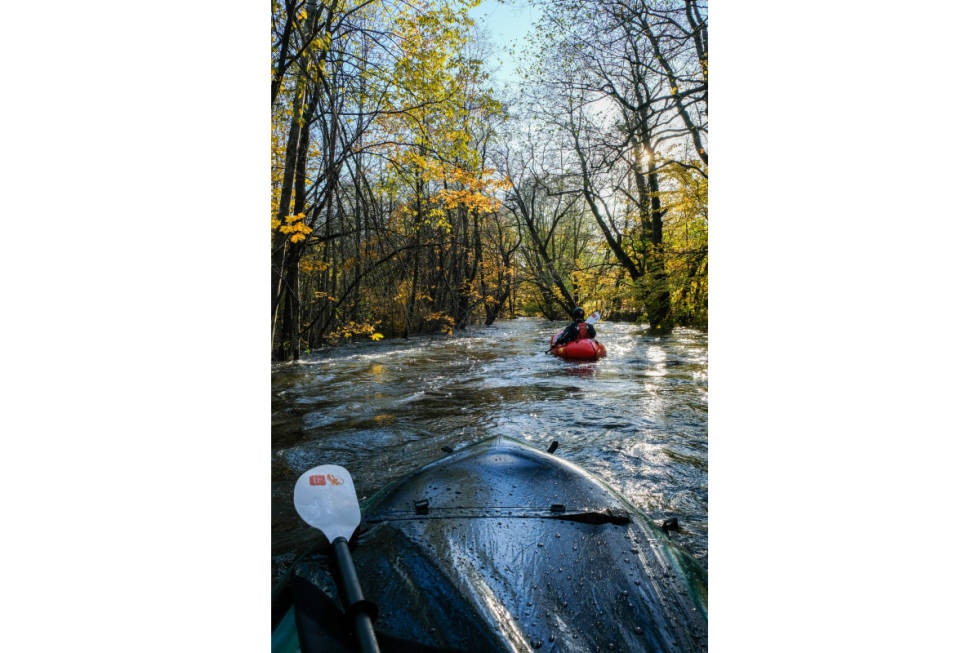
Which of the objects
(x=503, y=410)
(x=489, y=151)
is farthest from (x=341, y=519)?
(x=489, y=151)

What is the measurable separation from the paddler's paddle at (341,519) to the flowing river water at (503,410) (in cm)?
7

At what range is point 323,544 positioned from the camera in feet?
3.48

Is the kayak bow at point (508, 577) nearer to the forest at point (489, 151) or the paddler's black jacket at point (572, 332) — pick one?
the forest at point (489, 151)

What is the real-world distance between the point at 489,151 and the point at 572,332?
2250 millimetres

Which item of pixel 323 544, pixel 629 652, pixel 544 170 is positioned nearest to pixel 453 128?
pixel 544 170

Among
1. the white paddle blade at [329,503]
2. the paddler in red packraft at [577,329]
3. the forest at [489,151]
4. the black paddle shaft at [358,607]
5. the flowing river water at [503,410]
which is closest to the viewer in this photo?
the black paddle shaft at [358,607]

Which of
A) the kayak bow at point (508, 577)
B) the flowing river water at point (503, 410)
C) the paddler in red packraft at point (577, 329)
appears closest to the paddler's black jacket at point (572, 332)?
the paddler in red packraft at point (577, 329)

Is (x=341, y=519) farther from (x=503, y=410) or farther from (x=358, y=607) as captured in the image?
(x=503, y=410)

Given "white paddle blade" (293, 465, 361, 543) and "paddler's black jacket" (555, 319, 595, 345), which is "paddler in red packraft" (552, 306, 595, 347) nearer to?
"paddler's black jacket" (555, 319, 595, 345)

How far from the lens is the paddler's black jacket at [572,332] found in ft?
16.0

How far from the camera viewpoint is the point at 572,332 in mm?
4992
